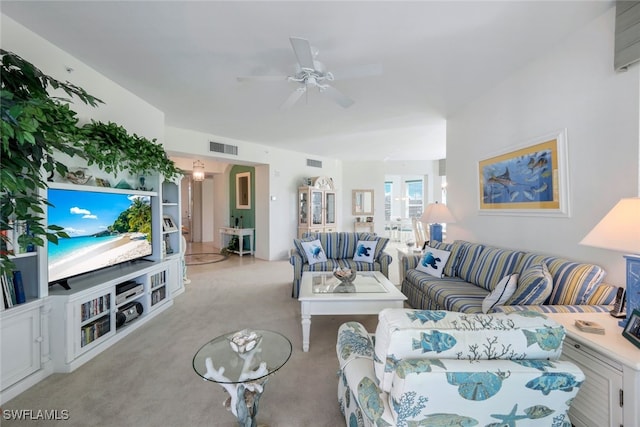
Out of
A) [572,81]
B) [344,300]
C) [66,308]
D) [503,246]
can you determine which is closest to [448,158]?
[503,246]

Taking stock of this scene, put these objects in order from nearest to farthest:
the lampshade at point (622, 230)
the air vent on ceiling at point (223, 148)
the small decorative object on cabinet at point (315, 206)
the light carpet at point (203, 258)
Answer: the lampshade at point (622, 230) → the air vent on ceiling at point (223, 148) → the light carpet at point (203, 258) → the small decorative object on cabinet at point (315, 206)

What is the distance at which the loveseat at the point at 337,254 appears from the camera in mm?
3719

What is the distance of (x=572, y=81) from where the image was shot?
2188 mm

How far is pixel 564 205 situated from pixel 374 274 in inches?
74.6

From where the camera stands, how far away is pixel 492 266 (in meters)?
2.66

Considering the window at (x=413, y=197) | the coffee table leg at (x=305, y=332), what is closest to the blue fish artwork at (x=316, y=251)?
the coffee table leg at (x=305, y=332)

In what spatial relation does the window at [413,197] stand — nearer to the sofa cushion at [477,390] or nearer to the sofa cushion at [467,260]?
the sofa cushion at [467,260]

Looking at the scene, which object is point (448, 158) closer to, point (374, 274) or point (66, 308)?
point (374, 274)

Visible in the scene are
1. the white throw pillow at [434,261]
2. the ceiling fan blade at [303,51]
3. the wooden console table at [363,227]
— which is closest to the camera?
the ceiling fan blade at [303,51]

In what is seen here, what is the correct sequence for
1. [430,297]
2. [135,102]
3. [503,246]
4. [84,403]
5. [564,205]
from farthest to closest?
[135,102] < [503,246] < [430,297] < [564,205] < [84,403]

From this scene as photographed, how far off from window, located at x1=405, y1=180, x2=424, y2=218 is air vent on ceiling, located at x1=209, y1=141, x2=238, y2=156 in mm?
5772

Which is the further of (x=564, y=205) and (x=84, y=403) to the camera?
(x=564, y=205)

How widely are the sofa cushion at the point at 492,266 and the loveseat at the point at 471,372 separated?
5.56 feet

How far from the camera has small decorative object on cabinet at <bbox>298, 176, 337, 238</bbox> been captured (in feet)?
21.4
